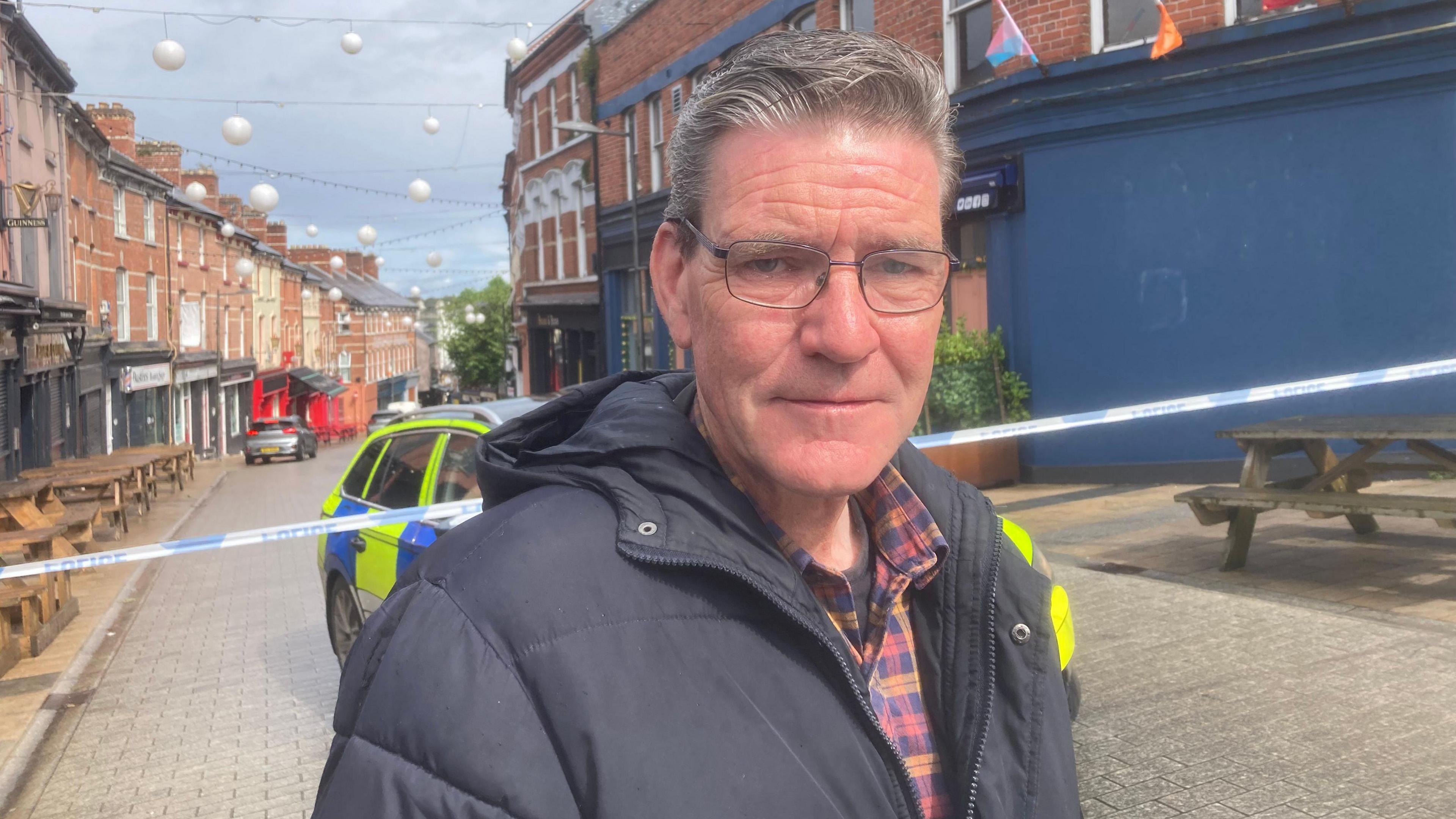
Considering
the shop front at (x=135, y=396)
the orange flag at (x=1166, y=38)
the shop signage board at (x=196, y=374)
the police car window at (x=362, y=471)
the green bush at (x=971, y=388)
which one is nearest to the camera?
the police car window at (x=362, y=471)

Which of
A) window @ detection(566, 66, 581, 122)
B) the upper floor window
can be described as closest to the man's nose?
A: the upper floor window

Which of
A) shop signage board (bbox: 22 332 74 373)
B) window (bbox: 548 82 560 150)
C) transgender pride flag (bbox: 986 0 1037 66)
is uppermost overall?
window (bbox: 548 82 560 150)

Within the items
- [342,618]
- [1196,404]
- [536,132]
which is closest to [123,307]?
[536,132]

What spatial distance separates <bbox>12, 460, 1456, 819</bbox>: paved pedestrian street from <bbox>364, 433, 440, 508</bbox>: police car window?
1393 mm

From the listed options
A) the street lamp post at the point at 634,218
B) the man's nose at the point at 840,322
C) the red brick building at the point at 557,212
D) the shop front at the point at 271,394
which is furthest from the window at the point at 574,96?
the man's nose at the point at 840,322

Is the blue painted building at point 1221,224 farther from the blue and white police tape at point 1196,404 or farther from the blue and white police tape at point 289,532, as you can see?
the blue and white police tape at point 289,532

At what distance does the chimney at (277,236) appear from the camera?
55.0 meters

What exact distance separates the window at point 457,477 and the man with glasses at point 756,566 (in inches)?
181

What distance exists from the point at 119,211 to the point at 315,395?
31.4 m

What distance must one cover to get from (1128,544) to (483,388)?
70345 mm

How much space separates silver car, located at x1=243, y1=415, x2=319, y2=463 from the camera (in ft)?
119

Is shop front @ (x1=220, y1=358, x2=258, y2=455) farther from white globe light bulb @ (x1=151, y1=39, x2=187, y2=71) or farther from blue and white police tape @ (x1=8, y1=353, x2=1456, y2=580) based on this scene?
blue and white police tape @ (x1=8, y1=353, x2=1456, y2=580)

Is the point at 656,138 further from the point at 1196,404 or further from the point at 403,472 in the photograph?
the point at 403,472

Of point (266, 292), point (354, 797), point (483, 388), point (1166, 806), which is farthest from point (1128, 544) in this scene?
point (483, 388)
